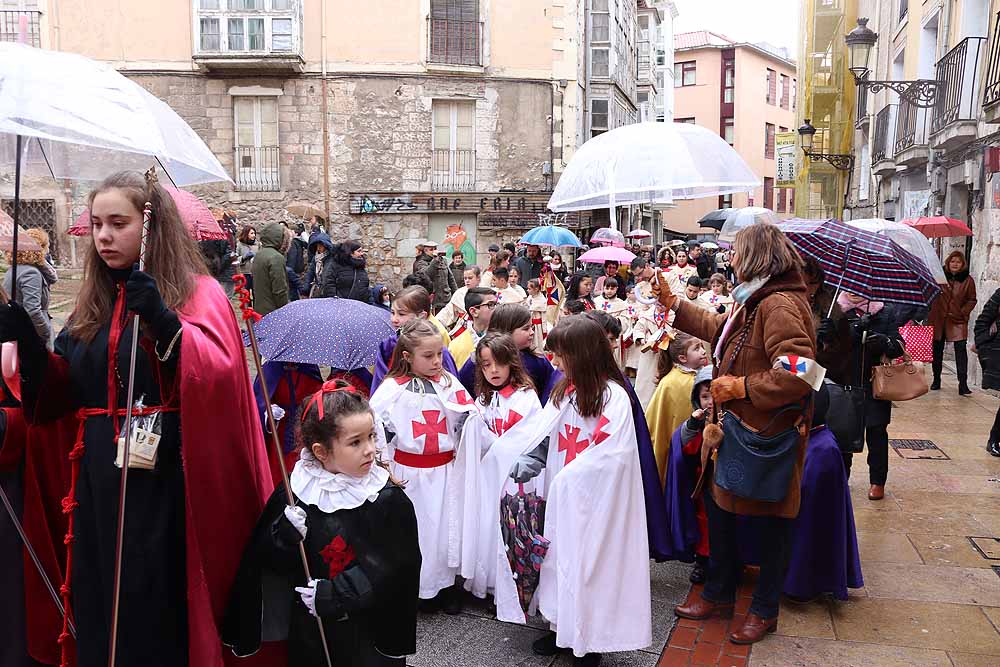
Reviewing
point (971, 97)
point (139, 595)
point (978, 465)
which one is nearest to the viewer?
point (139, 595)

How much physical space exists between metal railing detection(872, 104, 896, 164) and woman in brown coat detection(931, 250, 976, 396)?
6.69 metres

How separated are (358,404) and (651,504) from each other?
1658mm

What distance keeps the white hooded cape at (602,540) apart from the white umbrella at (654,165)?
181 cm

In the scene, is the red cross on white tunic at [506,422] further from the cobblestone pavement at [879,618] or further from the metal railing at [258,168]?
the metal railing at [258,168]

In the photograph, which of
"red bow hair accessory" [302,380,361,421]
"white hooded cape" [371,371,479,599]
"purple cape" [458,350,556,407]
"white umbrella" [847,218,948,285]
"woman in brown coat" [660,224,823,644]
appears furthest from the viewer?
"white umbrella" [847,218,948,285]

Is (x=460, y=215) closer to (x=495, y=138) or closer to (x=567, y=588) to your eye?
(x=495, y=138)

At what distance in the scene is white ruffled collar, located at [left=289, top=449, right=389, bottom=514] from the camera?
294 centimetres

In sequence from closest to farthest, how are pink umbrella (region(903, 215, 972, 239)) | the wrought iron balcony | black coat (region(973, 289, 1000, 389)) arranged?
black coat (region(973, 289, 1000, 389))
pink umbrella (region(903, 215, 972, 239))
the wrought iron balcony

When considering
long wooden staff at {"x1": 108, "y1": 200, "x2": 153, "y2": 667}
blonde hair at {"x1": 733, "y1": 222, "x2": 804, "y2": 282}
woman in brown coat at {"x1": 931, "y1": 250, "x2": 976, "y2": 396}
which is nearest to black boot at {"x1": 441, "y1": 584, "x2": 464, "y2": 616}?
long wooden staff at {"x1": 108, "y1": 200, "x2": 153, "y2": 667}

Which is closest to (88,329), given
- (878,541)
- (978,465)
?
(878,541)

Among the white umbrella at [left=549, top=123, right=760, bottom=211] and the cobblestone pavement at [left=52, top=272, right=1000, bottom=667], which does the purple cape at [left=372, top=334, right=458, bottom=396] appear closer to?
the cobblestone pavement at [left=52, top=272, right=1000, bottom=667]

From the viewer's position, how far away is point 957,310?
10.6 metres

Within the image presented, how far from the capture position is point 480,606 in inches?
178

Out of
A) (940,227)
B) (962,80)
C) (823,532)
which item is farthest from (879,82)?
(823,532)
